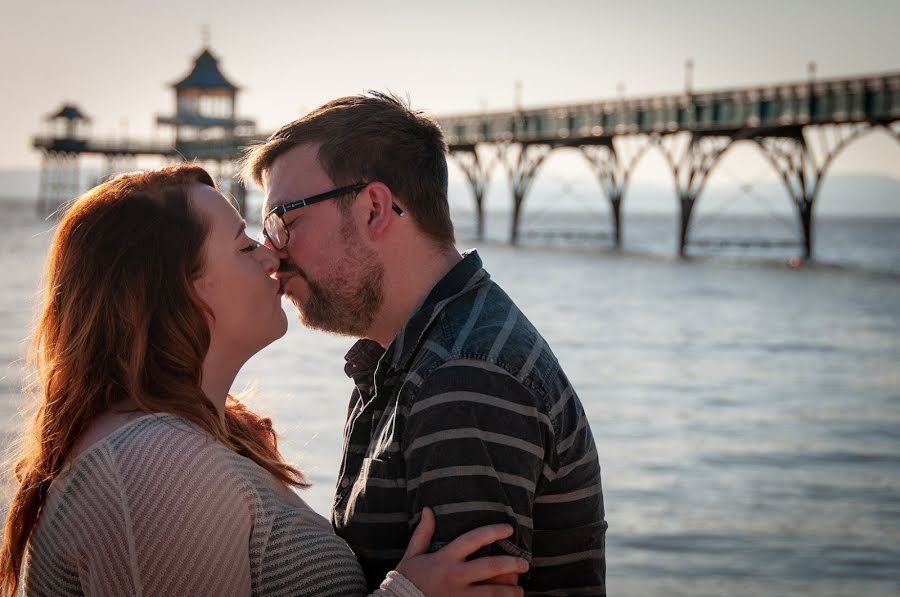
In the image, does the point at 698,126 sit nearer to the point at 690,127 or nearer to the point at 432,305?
the point at 690,127

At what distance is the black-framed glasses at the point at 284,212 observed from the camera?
2844 mm

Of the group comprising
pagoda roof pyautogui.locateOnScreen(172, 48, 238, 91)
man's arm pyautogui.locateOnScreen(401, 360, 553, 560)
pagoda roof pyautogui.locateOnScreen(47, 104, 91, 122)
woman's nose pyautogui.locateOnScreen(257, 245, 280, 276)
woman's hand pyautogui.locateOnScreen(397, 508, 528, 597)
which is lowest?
woman's hand pyautogui.locateOnScreen(397, 508, 528, 597)

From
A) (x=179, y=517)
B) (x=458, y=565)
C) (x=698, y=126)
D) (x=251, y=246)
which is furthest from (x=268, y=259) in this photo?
(x=698, y=126)

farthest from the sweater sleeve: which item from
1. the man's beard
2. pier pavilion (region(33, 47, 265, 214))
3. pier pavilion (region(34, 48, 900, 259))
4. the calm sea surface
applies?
pier pavilion (region(33, 47, 265, 214))

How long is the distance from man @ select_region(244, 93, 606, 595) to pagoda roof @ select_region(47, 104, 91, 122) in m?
68.2

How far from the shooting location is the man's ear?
2.83m

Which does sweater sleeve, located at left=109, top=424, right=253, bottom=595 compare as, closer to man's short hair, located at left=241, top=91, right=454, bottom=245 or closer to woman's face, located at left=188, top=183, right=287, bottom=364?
woman's face, located at left=188, top=183, right=287, bottom=364

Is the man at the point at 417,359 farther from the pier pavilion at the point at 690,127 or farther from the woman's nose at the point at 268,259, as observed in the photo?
the pier pavilion at the point at 690,127

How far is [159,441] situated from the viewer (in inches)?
96.3

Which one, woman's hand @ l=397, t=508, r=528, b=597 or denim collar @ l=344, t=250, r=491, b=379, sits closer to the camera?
woman's hand @ l=397, t=508, r=528, b=597

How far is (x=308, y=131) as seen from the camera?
113 inches

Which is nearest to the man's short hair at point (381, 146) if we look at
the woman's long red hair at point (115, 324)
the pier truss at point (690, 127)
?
the woman's long red hair at point (115, 324)

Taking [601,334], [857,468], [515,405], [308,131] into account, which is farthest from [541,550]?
[601,334]

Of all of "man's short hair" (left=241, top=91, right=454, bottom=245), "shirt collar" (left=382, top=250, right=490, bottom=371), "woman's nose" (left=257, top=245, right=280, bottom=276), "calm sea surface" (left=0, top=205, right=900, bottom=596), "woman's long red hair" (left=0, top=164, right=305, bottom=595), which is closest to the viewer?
"woman's long red hair" (left=0, top=164, right=305, bottom=595)
